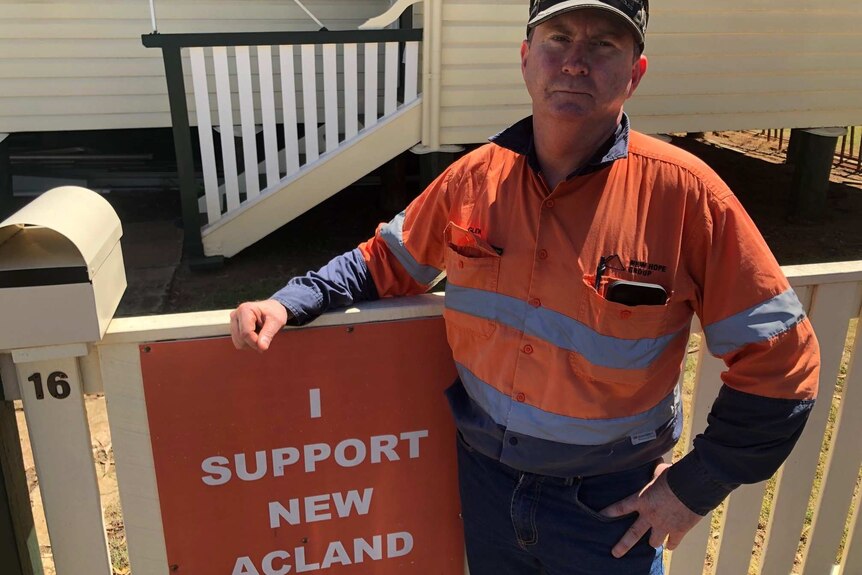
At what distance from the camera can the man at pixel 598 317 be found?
1458 millimetres

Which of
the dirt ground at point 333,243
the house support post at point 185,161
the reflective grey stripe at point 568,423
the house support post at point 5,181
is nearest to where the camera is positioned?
the reflective grey stripe at point 568,423

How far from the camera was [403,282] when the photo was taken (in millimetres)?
1927

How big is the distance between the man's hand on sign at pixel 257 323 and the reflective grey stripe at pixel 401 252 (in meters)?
0.33

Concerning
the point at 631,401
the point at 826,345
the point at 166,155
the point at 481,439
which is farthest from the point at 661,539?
the point at 166,155

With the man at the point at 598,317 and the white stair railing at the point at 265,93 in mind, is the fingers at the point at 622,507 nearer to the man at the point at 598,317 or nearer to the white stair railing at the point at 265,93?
the man at the point at 598,317

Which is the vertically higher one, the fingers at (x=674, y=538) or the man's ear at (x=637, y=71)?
the man's ear at (x=637, y=71)

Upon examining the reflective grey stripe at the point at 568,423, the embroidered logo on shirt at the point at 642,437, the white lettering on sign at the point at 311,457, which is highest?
the reflective grey stripe at the point at 568,423

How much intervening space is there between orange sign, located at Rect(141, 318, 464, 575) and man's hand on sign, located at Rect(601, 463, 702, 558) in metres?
0.51

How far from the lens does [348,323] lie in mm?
1800

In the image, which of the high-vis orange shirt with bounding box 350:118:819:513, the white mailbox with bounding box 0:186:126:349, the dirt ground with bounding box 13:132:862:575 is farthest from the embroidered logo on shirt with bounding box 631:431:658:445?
the dirt ground with bounding box 13:132:862:575

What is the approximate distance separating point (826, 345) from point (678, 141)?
1037 centimetres

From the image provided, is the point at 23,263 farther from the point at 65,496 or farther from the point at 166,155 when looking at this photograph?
the point at 166,155

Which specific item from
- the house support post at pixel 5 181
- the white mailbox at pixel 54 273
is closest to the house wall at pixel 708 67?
the house support post at pixel 5 181

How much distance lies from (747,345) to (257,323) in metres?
1.02
